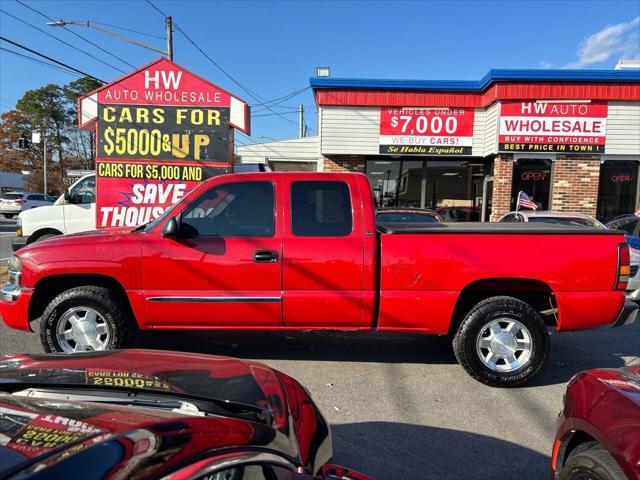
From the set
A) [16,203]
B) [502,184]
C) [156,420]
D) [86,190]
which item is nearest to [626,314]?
[156,420]

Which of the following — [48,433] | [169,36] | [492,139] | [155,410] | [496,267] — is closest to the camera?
[48,433]

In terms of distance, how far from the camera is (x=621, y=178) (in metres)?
12.8

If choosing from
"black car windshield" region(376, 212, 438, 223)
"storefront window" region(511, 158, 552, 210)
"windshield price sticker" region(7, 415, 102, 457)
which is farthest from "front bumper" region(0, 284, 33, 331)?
"storefront window" region(511, 158, 552, 210)

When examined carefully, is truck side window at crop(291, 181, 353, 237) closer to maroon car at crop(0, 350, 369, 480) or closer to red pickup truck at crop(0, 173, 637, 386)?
red pickup truck at crop(0, 173, 637, 386)

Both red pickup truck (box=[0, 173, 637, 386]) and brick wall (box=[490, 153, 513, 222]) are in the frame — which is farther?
brick wall (box=[490, 153, 513, 222])

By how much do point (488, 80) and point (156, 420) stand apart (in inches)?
507

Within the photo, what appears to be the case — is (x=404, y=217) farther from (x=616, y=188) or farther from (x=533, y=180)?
(x=616, y=188)

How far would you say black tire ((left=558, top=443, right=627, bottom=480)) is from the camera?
1.86m

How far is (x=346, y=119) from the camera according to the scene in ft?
43.8

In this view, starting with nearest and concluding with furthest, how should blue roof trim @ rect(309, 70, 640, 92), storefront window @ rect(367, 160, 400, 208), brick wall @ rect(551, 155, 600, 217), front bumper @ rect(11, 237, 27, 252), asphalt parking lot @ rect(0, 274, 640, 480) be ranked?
asphalt parking lot @ rect(0, 274, 640, 480) → front bumper @ rect(11, 237, 27, 252) → blue roof trim @ rect(309, 70, 640, 92) → brick wall @ rect(551, 155, 600, 217) → storefront window @ rect(367, 160, 400, 208)

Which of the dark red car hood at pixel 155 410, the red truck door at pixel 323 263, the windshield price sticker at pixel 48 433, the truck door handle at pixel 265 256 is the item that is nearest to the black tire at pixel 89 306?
the truck door handle at pixel 265 256

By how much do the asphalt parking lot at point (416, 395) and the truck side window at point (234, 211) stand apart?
4.70ft

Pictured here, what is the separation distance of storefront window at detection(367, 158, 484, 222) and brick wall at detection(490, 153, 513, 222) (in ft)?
4.66

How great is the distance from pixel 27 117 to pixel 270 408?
218ft
